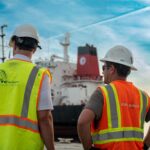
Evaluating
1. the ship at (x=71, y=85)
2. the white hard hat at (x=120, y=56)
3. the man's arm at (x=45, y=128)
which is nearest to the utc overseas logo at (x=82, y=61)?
the ship at (x=71, y=85)

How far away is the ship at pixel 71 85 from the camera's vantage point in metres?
28.7

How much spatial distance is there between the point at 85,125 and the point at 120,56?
618 mm

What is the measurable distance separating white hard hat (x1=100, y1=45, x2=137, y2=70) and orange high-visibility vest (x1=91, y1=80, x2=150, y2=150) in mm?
148

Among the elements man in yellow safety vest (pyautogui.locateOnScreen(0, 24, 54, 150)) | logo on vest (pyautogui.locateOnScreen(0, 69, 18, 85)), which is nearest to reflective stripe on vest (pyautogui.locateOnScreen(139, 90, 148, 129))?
man in yellow safety vest (pyautogui.locateOnScreen(0, 24, 54, 150))

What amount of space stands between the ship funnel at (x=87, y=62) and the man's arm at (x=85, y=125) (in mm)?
28371

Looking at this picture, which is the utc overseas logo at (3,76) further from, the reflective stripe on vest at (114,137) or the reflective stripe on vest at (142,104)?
the reflective stripe on vest at (142,104)

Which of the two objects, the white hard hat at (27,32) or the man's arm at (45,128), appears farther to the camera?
the white hard hat at (27,32)

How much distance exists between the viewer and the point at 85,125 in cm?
284

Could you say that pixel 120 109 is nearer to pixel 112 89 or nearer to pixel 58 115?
pixel 112 89

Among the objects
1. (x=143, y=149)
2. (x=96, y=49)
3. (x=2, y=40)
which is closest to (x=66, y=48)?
(x=96, y=49)

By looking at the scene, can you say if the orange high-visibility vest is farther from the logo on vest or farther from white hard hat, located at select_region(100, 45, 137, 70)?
the logo on vest

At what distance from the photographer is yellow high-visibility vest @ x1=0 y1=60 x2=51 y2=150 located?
8.97 feet

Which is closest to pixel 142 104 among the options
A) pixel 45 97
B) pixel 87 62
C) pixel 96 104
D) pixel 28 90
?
pixel 96 104

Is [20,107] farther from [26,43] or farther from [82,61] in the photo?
[82,61]
